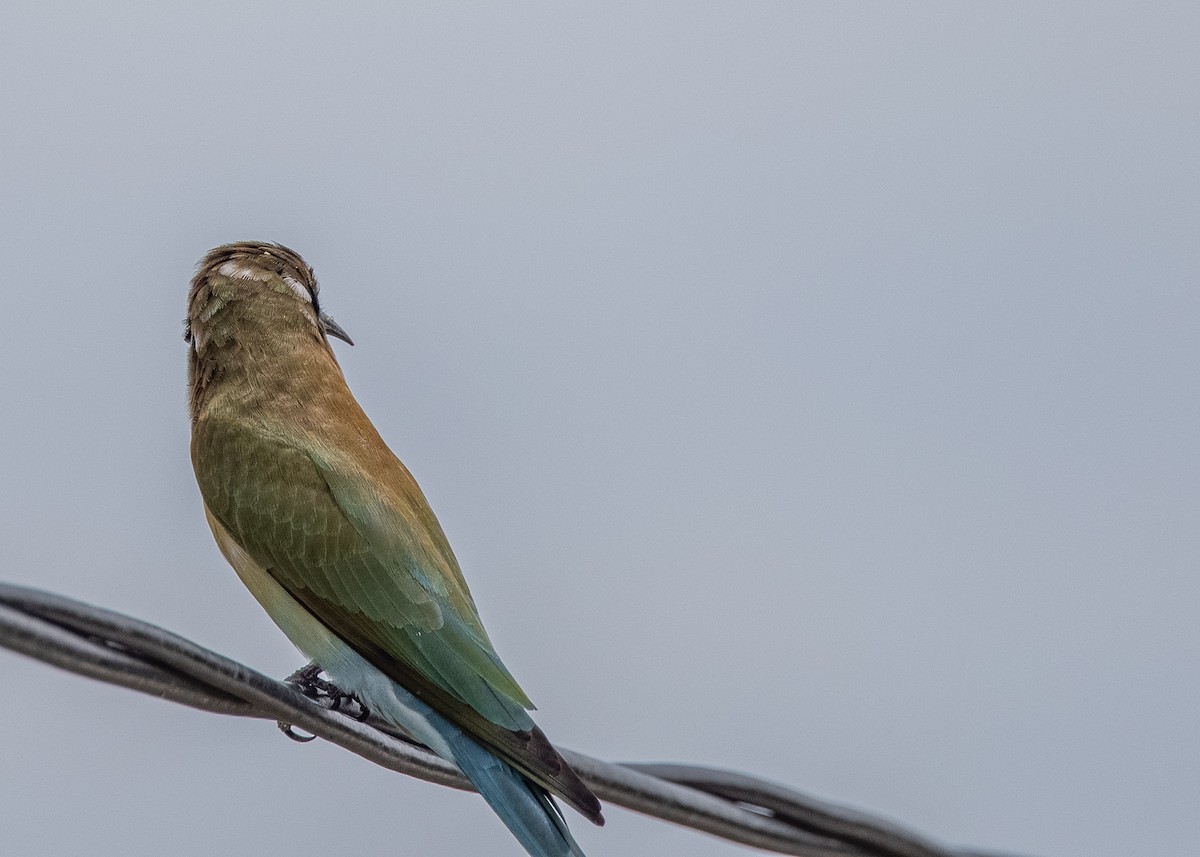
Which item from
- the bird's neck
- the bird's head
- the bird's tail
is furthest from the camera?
the bird's head

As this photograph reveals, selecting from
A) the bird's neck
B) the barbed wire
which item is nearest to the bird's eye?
the bird's neck

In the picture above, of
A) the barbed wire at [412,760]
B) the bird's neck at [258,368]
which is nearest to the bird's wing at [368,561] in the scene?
the bird's neck at [258,368]

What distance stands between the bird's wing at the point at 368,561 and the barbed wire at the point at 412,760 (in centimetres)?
34

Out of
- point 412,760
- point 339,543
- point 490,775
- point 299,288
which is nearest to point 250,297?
point 299,288

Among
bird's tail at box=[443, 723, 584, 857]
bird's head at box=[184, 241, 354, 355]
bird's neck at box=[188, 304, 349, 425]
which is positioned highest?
bird's head at box=[184, 241, 354, 355]

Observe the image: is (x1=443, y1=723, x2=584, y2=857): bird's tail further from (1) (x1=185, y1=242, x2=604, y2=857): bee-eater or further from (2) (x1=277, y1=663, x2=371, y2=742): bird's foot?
(2) (x1=277, y1=663, x2=371, y2=742): bird's foot

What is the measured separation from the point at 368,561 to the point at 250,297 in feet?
3.20

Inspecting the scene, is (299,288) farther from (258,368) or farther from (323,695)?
(323,695)

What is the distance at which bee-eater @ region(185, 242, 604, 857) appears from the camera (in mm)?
2891

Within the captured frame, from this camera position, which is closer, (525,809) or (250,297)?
(525,809)

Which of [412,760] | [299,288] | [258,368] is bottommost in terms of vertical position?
[412,760]

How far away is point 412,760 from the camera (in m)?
2.44

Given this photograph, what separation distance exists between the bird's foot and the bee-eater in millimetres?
64

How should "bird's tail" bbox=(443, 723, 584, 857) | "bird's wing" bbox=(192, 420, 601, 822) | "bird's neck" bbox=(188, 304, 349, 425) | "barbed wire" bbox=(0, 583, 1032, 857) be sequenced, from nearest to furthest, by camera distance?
"barbed wire" bbox=(0, 583, 1032, 857), "bird's tail" bbox=(443, 723, 584, 857), "bird's wing" bbox=(192, 420, 601, 822), "bird's neck" bbox=(188, 304, 349, 425)
